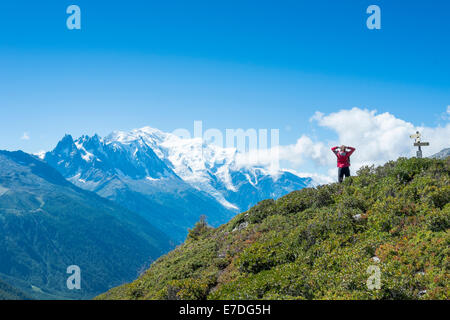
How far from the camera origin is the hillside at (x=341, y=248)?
34.6 feet

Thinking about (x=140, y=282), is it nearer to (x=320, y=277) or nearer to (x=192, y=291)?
(x=192, y=291)

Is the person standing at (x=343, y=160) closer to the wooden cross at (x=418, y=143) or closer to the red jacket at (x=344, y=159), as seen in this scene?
the red jacket at (x=344, y=159)

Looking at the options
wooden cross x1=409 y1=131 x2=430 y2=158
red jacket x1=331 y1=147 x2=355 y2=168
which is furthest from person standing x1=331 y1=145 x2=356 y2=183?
wooden cross x1=409 y1=131 x2=430 y2=158

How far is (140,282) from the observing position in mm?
21297

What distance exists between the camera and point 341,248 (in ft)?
44.0

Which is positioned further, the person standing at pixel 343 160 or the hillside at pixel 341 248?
the person standing at pixel 343 160

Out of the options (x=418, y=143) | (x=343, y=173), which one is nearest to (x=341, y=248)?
(x=343, y=173)

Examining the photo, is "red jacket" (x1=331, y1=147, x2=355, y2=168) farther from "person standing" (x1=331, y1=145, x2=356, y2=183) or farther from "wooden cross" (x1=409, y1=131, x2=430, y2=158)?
"wooden cross" (x1=409, y1=131, x2=430, y2=158)

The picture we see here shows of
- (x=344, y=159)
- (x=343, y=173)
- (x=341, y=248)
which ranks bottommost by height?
(x=341, y=248)

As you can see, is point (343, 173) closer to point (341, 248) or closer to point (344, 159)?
point (344, 159)

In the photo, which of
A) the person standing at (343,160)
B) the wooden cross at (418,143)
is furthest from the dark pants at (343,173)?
the wooden cross at (418,143)
